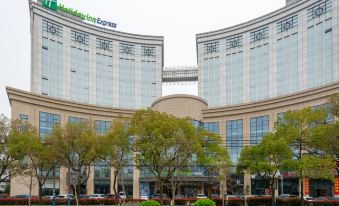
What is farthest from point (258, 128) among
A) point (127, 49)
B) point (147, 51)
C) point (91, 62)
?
point (91, 62)

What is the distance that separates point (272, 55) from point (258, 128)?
22.6 metres

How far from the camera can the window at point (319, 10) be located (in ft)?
291

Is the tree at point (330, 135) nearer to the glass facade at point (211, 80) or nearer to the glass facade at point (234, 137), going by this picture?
the glass facade at point (234, 137)

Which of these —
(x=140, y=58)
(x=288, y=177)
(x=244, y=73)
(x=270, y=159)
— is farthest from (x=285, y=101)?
(x=140, y=58)

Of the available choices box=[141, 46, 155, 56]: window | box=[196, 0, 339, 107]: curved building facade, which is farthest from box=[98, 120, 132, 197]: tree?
box=[141, 46, 155, 56]: window

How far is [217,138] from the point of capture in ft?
172

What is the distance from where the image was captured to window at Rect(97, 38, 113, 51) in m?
108

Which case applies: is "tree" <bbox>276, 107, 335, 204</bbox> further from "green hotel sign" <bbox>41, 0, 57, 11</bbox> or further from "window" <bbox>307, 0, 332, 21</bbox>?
"green hotel sign" <bbox>41, 0, 57, 11</bbox>

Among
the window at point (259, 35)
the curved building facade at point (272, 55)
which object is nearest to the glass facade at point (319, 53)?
the curved building facade at point (272, 55)

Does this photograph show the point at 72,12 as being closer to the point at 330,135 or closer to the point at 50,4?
the point at 50,4

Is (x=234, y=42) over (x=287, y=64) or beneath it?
over

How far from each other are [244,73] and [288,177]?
108ft

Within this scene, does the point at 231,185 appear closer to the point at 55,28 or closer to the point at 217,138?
the point at 217,138

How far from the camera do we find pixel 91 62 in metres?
106
